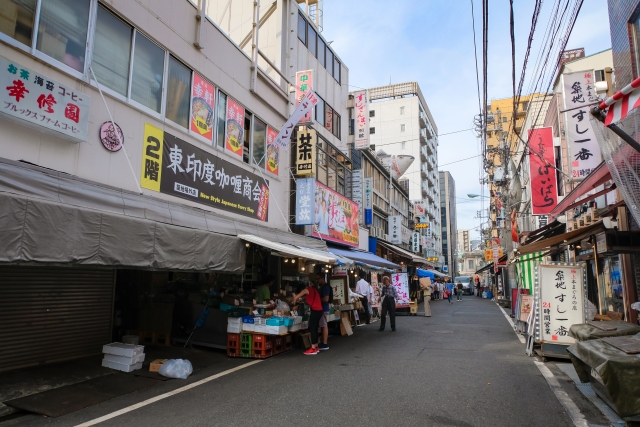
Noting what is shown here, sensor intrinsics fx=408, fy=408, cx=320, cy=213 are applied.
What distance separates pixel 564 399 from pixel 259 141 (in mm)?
10844

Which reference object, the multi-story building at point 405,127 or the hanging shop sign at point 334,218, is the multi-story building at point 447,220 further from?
the hanging shop sign at point 334,218

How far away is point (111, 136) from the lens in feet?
25.6

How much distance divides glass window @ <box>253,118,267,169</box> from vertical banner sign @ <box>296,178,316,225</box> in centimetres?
198

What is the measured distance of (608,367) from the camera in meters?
4.60

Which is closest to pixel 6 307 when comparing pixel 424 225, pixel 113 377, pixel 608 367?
pixel 113 377

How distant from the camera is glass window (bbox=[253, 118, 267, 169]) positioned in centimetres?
1341

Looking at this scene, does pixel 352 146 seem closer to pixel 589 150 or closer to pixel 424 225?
pixel 589 150

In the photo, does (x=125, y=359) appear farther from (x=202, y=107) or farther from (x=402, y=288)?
(x=402, y=288)

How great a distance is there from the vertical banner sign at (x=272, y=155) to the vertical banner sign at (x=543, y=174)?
972 cm

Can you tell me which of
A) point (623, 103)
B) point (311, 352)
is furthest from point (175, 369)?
point (623, 103)

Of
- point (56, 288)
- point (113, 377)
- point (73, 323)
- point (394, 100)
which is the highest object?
point (394, 100)

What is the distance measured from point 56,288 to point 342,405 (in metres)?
5.93

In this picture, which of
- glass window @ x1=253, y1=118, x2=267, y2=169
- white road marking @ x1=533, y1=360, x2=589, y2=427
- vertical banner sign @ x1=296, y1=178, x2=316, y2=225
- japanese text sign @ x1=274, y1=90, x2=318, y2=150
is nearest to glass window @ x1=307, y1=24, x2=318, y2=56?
glass window @ x1=253, y1=118, x2=267, y2=169

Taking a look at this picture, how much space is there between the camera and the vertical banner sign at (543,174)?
1561 cm
